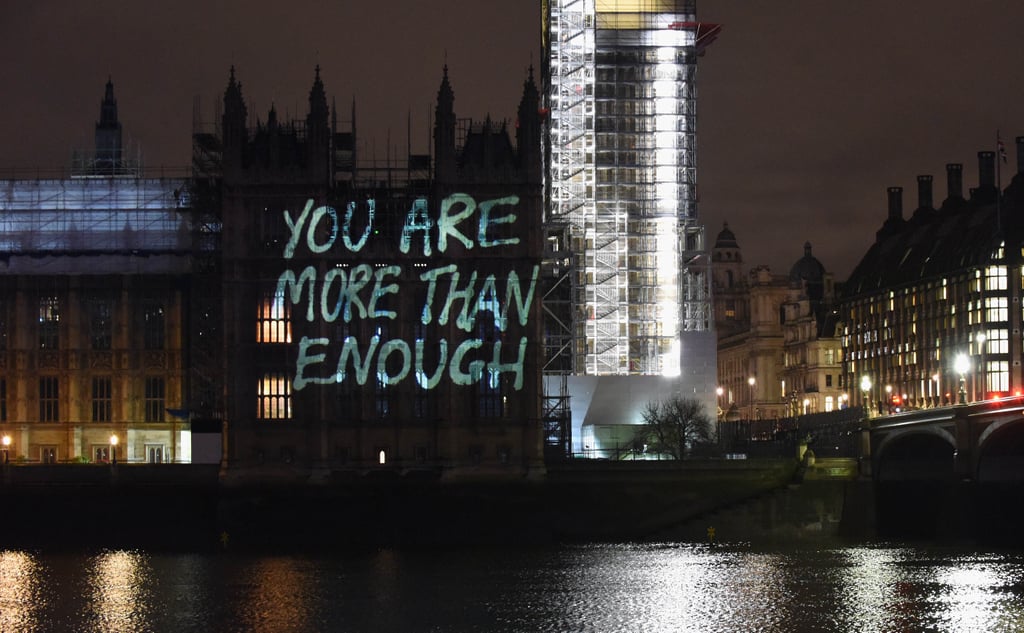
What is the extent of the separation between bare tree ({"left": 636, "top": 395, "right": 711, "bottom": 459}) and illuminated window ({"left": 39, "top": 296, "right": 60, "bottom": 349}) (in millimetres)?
44443

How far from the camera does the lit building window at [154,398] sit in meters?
152

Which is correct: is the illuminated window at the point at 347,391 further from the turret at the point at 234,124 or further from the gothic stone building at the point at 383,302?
the turret at the point at 234,124

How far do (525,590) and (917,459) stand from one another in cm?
6476

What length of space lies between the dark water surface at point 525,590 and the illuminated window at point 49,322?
2702 centimetres

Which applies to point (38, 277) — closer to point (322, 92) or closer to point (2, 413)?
point (2, 413)

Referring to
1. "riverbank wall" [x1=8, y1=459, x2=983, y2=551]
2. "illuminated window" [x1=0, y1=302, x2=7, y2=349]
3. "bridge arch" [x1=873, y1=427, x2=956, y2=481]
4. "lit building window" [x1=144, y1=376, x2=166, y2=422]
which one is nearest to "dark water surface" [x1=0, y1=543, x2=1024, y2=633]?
"riverbank wall" [x1=8, y1=459, x2=983, y2=551]

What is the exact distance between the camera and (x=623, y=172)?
173 meters

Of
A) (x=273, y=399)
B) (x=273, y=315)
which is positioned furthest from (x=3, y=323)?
(x=273, y=399)

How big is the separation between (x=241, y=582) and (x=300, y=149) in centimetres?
3961

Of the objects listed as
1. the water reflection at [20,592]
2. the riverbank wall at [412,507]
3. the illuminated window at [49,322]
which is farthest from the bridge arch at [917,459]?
the water reflection at [20,592]

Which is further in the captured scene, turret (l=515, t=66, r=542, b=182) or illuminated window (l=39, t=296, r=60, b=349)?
illuminated window (l=39, t=296, r=60, b=349)

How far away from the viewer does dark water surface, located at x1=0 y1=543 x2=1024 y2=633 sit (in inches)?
3728

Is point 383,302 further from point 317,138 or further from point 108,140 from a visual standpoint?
point 108,140

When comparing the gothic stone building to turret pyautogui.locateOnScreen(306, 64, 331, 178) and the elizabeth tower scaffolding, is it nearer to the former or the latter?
turret pyautogui.locateOnScreen(306, 64, 331, 178)
